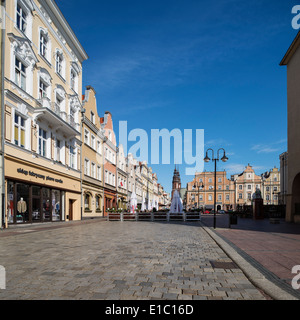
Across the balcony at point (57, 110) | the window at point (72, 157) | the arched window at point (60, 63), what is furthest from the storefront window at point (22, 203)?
the arched window at point (60, 63)

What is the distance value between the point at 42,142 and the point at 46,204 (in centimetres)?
465

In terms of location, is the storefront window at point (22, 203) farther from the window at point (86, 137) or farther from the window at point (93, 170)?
the window at point (93, 170)

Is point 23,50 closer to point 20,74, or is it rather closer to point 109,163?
point 20,74

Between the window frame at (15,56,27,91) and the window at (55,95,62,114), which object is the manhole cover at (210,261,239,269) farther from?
the window at (55,95,62,114)

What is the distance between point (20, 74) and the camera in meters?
18.5

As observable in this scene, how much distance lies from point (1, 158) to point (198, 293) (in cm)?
1434

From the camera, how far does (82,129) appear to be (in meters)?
30.0

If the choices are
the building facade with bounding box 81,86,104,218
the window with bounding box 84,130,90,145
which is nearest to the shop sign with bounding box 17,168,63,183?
the building facade with bounding box 81,86,104,218

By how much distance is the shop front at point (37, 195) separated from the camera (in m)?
16.9

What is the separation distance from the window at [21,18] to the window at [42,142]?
689 centimetres

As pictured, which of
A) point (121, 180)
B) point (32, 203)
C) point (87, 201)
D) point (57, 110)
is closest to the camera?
point (32, 203)

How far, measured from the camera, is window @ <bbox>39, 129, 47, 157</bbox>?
829 inches

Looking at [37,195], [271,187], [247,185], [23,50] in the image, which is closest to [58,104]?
[23,50]
